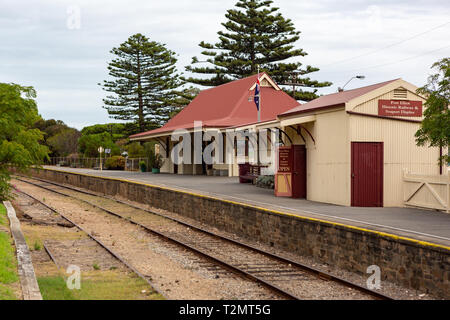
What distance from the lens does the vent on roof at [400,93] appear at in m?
16.7

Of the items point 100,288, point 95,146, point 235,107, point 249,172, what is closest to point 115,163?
point 95,146

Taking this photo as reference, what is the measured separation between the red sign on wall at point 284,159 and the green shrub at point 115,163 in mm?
38450

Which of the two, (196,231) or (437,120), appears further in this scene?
(196,231)

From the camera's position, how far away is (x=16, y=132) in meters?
20.3

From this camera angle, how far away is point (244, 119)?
33.9 m

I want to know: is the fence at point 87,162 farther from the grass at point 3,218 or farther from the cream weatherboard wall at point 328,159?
the cream weatherboard wall at point 328,159

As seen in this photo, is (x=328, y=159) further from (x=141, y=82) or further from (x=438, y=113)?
(x=141, y=82)

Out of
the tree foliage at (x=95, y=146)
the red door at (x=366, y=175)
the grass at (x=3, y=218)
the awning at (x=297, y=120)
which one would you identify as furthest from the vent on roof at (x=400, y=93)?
the tree foliage at (x=95, y=146)

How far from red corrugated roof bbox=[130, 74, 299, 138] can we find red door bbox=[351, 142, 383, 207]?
1617 cm

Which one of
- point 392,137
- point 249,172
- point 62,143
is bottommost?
point 249,172

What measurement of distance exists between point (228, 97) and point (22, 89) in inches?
766

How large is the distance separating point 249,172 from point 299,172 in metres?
8.47
